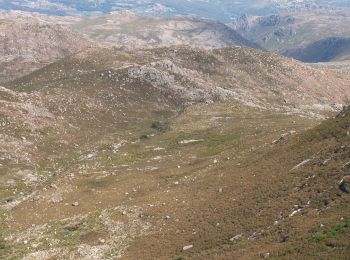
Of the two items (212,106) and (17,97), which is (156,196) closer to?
(17,97)

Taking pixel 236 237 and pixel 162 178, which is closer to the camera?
pixel 236 237

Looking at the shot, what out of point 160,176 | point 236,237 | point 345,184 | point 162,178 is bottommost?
point 160,176

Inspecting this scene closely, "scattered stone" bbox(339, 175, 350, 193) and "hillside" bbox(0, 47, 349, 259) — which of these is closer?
"scattered stone" bbox(339, 175, 350, 193)

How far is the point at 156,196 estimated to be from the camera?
68.8 m

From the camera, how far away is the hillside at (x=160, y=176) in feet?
151

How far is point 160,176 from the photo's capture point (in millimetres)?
83875

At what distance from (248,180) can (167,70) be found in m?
124

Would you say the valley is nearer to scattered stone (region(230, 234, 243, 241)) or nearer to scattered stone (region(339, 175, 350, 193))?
scattered stone (region(339, 175, 350, 193))

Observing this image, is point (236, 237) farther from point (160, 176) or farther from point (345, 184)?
point (160, 176)

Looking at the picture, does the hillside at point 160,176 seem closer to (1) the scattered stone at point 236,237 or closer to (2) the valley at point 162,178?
(2) the valley at point 162,178

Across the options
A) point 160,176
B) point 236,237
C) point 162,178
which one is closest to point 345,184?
point 236,237

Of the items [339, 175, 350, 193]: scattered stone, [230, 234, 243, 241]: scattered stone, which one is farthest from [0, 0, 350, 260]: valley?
[230, 234, 243, 241]: scattered stone

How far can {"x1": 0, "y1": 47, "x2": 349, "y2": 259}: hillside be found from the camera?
46000 millimetres

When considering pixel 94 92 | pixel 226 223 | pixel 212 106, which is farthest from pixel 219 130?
pixel 226 223
